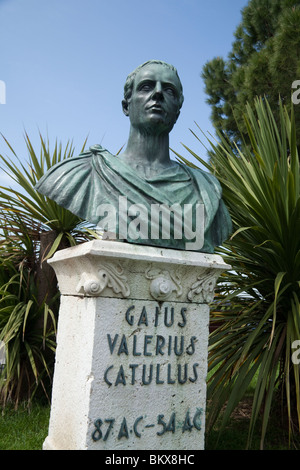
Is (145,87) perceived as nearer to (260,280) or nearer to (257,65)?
(260,280)

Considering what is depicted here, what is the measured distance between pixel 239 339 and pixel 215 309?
1.88ft

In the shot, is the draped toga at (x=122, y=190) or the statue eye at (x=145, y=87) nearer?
the draped toga at (x=122, y=190)

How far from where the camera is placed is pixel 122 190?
2.25 metres

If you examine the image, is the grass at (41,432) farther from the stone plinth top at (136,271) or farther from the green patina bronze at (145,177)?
the green patina bronze at (145,177)

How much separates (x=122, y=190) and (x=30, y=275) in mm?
2374

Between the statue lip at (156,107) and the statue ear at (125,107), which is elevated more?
the statue ear at (125,107)

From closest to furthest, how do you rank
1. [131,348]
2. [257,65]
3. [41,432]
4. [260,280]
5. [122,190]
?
[131,348] → [122,190] → [260,280] → [41,432] → [257,65]

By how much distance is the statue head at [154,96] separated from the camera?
2.35 m

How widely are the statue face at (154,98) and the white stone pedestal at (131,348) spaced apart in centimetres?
68

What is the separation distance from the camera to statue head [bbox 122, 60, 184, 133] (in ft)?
7.70

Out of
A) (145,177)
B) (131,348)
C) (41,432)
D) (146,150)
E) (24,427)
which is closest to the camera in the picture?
(131,348)
